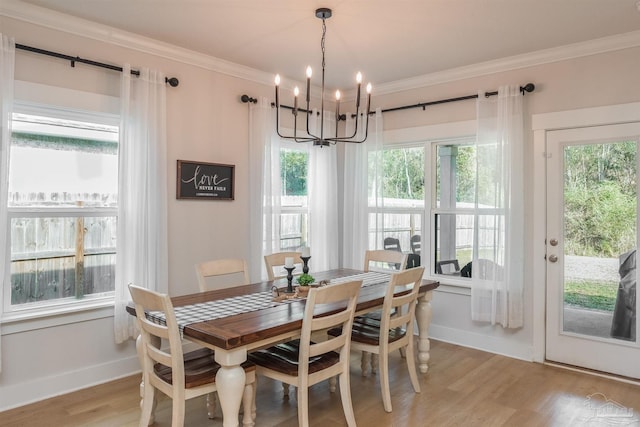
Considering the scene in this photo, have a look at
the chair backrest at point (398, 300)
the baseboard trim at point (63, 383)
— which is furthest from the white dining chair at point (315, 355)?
the baseboard trim at point (63, 383)

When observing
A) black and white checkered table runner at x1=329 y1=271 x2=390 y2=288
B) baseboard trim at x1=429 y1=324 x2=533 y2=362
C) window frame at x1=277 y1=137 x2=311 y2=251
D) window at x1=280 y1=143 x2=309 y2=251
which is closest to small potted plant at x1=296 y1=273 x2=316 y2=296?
black and white checkered table runner at x1=329 y1=271 x2=390 y2=288

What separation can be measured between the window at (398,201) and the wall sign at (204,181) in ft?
5.19

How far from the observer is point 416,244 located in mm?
4547

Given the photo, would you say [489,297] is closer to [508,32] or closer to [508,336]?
[508,336]

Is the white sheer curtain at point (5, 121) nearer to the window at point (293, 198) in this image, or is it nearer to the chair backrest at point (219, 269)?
the chair backrest at point (219, 269)

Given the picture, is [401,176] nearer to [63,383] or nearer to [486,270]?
[486,270]

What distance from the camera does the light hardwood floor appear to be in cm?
262

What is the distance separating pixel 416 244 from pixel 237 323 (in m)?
2.81

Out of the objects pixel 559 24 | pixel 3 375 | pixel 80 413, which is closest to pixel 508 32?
pixel 559 24

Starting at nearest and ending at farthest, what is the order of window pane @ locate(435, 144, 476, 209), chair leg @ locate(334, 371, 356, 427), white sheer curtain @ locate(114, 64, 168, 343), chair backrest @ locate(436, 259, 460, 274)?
chair leg @ locate(334, 371, 356, 427), white sheer curtain @ locate(114, 64, 168, 343), window pane @ locate(435, 144, 476, 209), chair backrest @ locate(436, 259, 460, 274)

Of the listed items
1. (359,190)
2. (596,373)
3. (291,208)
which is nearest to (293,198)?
(291,208)

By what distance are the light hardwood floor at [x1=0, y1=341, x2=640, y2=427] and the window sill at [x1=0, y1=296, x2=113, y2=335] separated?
508 millimetres

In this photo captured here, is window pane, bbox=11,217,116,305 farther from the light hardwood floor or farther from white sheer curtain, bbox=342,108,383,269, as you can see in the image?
white sheer curtain, bbox=342,108,383,269

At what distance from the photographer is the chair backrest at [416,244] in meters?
4.52
